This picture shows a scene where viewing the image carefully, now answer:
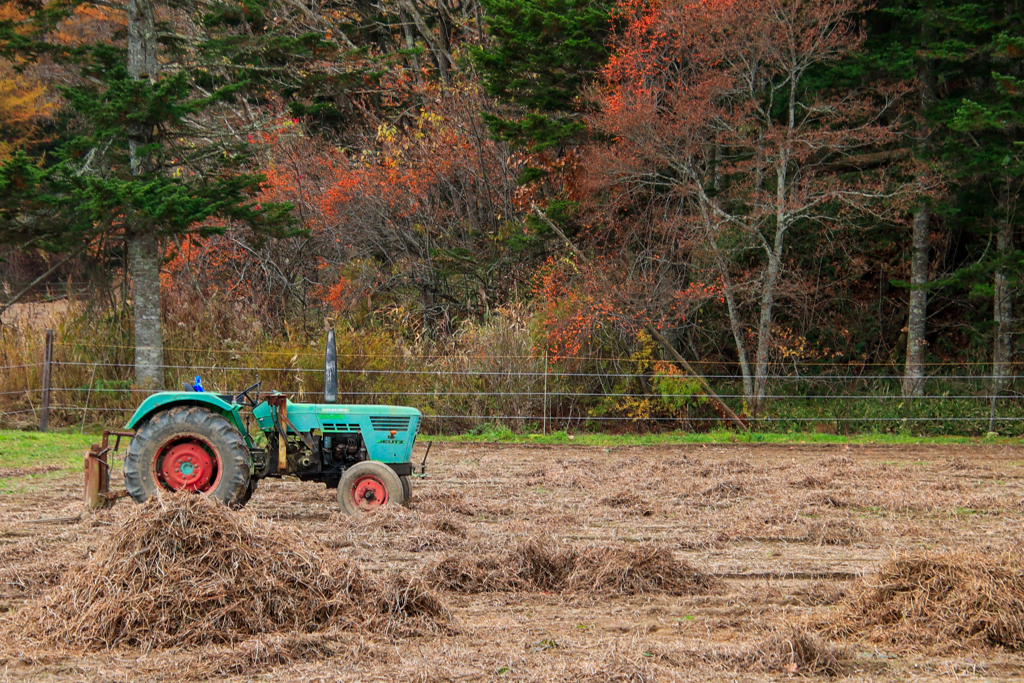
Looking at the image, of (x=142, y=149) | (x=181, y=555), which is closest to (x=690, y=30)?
(x=142, y=149)

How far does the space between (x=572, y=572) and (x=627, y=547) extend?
1.74ft

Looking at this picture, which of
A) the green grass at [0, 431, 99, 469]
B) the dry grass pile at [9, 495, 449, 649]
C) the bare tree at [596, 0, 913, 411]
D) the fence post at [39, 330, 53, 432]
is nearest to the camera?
the dry grass pile at [9, 495, 449, 649]

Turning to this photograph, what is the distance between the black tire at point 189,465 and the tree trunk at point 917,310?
13.6 m

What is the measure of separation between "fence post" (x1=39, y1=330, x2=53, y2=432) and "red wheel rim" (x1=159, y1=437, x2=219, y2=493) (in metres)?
8.39

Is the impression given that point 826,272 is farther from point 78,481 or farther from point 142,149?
point 78,481

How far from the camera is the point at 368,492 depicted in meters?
8.28

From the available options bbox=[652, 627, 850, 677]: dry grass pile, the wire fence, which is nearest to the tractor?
bbox=[652, 627, 850, 677]: dry grass pile

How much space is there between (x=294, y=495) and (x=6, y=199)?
799 centimetres

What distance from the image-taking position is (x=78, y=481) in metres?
10.4

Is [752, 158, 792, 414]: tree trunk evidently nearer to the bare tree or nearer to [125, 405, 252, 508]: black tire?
the bare tree

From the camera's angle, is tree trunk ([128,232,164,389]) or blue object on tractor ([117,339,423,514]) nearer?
blue object on tractor ([117,339,423,514])

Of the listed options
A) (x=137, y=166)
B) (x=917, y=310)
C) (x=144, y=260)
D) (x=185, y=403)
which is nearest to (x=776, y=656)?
(x=185, y=403)

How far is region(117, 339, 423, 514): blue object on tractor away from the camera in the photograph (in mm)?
7848

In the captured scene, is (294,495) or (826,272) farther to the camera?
→ (826,272)
